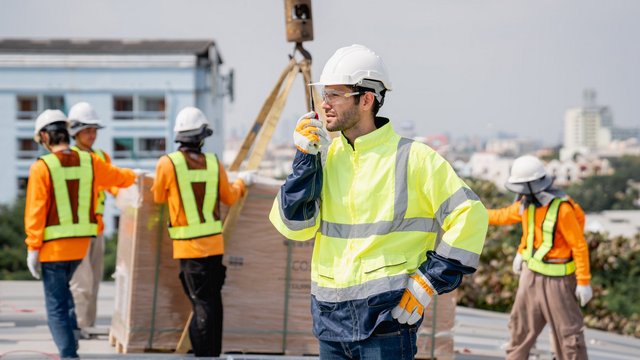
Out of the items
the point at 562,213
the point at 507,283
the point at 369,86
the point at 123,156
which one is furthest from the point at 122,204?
the point at 123,156

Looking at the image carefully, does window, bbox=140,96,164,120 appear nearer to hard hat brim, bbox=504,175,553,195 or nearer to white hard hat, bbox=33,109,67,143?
white hard hat, bbox=33,109,67,143

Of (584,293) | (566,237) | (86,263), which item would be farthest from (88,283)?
(584,293)

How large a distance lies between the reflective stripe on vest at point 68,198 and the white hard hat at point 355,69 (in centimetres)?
327

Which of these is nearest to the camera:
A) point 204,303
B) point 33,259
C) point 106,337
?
point 33,259

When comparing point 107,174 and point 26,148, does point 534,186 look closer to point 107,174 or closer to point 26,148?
point 107,174

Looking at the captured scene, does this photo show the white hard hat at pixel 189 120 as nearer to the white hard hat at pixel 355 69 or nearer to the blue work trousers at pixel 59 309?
the blue work trousers at pixel 59 309

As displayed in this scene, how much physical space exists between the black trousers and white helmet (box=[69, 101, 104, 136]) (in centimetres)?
182

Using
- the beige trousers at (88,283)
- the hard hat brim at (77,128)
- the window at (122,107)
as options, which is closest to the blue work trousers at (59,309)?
the beige trousers at (88,283)

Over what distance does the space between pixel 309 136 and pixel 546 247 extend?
150 inches

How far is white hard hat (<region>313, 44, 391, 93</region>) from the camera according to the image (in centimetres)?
391

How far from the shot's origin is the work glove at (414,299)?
373 centimetres

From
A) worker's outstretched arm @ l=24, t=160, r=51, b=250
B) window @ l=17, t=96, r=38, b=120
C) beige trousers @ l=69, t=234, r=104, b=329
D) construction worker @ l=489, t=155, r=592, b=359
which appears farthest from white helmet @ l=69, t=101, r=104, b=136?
window @ l=17, t=96, r=38, b=120

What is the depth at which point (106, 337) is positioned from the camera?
8000 millimetres

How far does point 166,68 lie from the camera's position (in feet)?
213
